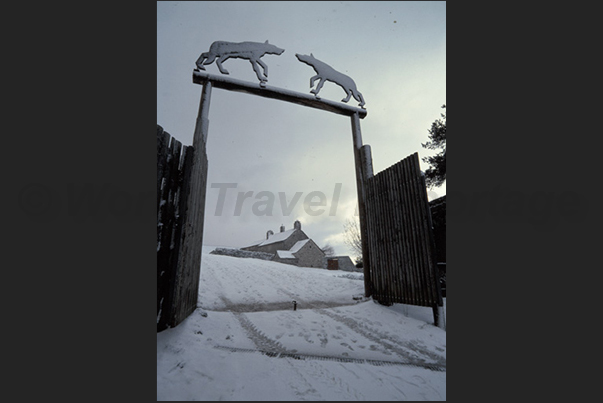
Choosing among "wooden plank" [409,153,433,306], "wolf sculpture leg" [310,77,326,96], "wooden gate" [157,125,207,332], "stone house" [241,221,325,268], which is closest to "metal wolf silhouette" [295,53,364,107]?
"wolf sculpture leg" [310,77,326,96]

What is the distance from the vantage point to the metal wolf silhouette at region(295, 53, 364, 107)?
4969 mm

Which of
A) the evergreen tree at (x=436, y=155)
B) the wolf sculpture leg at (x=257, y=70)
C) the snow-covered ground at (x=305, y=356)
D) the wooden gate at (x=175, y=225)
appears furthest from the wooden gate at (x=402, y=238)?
the evergreen tree at (x=436, y=155)

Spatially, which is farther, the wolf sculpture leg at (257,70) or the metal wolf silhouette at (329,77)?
the metal wolf silhouette at (329,77)

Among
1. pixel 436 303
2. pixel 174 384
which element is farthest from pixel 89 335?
pixel 436 303

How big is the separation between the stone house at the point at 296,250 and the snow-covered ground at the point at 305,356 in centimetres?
2177

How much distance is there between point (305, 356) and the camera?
2178mm

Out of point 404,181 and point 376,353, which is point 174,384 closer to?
point 376,353

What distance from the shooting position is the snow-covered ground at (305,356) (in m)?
1.60

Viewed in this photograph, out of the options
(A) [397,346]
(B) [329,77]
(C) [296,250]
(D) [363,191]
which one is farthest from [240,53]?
(C) [296,250]

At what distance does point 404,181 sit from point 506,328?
103 inches

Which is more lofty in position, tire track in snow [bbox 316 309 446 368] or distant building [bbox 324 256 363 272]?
tire track in snow [bbox 316 309 446 368]

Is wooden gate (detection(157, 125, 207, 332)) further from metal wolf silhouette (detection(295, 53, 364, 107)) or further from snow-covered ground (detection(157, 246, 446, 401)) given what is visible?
metal wolf silhouette (detection(295, 53, 364, 107))

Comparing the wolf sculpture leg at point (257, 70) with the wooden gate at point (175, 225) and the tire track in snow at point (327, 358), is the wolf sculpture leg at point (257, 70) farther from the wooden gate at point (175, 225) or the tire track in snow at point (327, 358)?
the tire track in snow at point (327, 358)

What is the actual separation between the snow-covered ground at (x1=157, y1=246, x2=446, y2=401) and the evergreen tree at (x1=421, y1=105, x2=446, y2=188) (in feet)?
31.4
